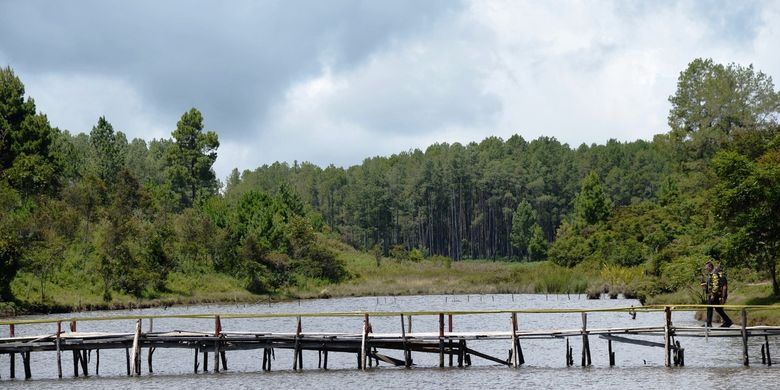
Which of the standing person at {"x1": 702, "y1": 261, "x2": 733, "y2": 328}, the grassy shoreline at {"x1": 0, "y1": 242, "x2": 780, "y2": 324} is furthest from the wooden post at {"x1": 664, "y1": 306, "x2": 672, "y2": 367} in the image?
the grassy shoreline at {"x1": 0, "y1": 242, "x2": 780, "y2": 324}

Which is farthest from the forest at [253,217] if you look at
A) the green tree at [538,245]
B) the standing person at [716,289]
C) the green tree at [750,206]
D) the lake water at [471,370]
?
the green tree at [538,245]

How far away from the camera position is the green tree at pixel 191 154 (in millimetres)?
144125

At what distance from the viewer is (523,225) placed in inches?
7092

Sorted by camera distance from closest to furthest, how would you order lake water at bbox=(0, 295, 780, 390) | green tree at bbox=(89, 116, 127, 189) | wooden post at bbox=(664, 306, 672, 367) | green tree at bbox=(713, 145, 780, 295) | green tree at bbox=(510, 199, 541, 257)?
lake water at bbox=(0, 295, 780, 390)
wooden post at bbox=(664, 306, 672, 367)
green tree at bbox=(713, 145, 780, 295)
green tree at bbox=(89, 116, 127, 189)
green tree at bbox=(510, 199, 541, 257)

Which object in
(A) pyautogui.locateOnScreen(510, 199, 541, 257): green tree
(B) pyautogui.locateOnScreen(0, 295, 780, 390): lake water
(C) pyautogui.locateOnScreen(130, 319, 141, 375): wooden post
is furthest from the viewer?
(A) pyautogui.locateOnScreen(510, 199, 541, 257): green tree

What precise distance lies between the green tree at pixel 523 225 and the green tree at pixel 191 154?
2459 inches

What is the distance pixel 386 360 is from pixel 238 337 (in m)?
6.62


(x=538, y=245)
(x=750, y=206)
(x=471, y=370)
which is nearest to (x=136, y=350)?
(x=471, y=370)

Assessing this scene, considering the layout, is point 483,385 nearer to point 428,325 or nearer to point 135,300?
point 428,325

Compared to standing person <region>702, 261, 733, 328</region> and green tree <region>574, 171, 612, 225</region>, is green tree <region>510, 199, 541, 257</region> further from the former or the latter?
standing person <region>702, 261, 733, 328</region>

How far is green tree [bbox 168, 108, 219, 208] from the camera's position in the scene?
144m

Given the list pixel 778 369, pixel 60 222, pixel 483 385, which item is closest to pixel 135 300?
pixel 60 222

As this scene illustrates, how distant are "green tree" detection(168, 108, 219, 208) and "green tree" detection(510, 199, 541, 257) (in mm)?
62469

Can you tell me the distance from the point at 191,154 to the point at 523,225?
67.4m
